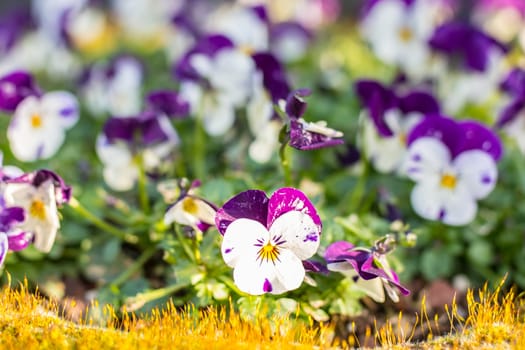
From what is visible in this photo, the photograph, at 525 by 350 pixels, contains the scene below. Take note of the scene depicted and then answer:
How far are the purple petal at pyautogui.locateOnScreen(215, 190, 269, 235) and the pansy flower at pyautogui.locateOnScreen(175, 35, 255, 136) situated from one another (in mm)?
799

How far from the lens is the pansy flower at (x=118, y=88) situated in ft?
9.45

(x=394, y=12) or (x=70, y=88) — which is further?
(x=70, y=88)

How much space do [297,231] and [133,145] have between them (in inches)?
32.3

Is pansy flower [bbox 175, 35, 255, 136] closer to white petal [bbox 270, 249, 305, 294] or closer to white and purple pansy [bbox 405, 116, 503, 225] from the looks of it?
white and purple pansy [bbox 405, 116, 503, 225]

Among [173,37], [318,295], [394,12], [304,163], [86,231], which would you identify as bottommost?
[318,295]

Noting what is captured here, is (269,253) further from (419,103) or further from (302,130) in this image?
(419,103)

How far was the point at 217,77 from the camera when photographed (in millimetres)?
2436

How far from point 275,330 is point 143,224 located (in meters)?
0.69

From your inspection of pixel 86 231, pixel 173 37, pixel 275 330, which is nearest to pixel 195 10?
pixel 173 37

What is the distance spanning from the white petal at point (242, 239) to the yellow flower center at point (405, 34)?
152 cm

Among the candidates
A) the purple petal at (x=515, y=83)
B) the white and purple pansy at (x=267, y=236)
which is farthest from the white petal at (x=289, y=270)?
the purple petal at (x=515, y=83)

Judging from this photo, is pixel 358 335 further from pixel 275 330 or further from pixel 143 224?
pixel 143 224

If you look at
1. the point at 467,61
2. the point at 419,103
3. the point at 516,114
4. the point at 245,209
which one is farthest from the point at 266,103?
the point at 467,61

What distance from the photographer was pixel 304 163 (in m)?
2.74
